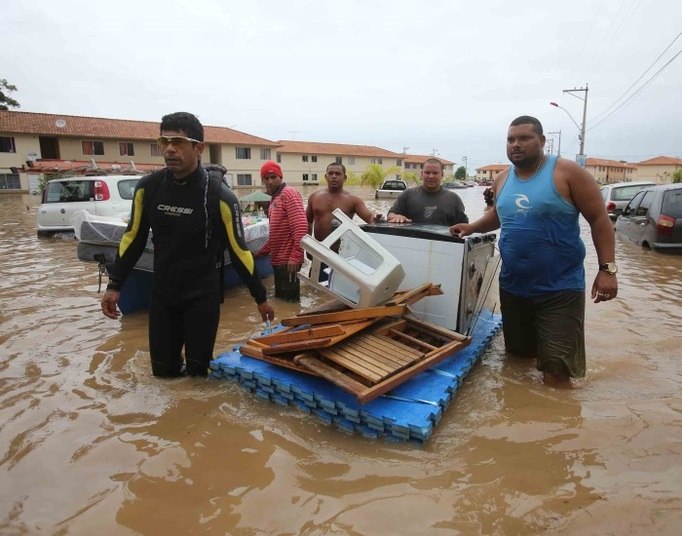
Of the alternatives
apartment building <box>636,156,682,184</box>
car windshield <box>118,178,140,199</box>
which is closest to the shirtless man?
car windshield <box>118,178,140,199</box>

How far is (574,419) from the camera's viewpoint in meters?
3.08

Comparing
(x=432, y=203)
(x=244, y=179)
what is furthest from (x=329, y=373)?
(x=244, y=179)

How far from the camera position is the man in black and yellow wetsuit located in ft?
9.93

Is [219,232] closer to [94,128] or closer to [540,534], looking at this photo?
[540,534]

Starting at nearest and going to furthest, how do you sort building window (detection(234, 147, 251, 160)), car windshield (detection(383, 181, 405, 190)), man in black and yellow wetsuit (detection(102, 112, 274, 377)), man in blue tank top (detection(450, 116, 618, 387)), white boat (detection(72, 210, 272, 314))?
man in black and yellow wetsuit (detection(102, 112, 274, 377)) → man in blue tank top (detection(450, 116, 618, 387)) → white boat (detection(72, 210, 272, 314)) → car windshield (detection(383, 181, 405, 190)) → building window (detection(234, 147, 251, 160))

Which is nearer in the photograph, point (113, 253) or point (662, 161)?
point (113, 253)

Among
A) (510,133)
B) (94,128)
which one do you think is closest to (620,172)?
(94,128)

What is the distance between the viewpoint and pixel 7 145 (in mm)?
31547

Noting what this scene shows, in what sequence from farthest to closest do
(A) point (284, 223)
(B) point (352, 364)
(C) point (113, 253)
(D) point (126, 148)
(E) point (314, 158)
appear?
1. (E) point (314, 158)
2. (D) point (126, 148)
3. (A) point (284, 223)
4. (C) point (113, 253)
5. (B) point (352, 364)

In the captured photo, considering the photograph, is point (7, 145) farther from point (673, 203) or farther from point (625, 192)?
point (673, 203)

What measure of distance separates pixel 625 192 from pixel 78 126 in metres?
34.8

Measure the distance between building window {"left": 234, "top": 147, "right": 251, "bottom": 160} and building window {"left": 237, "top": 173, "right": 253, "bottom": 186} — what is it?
1451 mm

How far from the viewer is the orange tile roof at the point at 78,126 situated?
32144 millimetres

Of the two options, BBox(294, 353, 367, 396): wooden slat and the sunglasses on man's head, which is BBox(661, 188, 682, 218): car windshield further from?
the sunglasses on man's head
